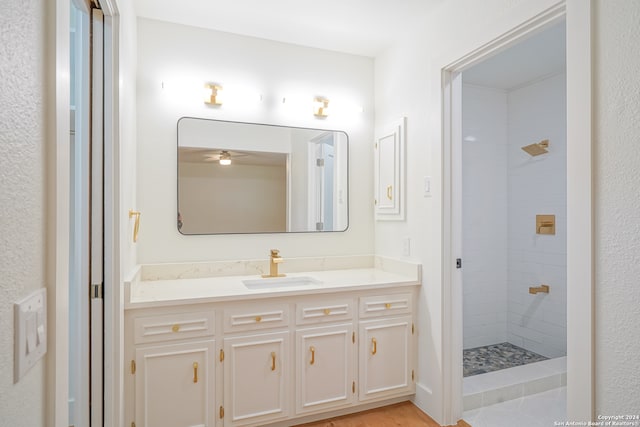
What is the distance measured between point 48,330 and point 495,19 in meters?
2.16

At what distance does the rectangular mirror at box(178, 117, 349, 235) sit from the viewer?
254 centimetres

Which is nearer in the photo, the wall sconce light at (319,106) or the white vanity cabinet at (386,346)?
the white vanity cabinet at (386,346)

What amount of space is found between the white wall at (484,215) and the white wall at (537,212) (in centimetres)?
9

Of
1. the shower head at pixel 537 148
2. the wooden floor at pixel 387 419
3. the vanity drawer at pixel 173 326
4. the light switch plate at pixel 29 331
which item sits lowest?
the wooden floor at pixel 387 419

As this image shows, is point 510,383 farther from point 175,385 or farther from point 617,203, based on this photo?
point 175,385

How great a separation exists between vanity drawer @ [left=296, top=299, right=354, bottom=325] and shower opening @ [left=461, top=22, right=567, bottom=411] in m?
1.44

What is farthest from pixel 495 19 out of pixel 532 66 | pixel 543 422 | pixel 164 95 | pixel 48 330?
pixel 543 422

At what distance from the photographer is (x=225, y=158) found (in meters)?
2.61

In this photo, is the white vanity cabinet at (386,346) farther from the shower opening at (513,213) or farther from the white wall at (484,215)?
the white wall at (484,215)

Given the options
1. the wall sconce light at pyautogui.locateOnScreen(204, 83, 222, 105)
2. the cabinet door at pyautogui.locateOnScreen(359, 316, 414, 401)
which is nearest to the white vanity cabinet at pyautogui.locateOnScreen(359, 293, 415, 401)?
the cabinet door at pyautogui.locateOnScreen(359, 316, 414, 401)

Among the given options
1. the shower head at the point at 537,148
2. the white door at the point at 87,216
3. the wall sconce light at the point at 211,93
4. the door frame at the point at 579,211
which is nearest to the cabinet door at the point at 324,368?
the white door at the point at 87,216

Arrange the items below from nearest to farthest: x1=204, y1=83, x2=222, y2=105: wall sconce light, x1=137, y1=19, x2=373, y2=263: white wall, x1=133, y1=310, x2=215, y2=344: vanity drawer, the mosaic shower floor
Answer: x1=133, y1=310, x2=215, y2=344: vanity drawer < x1=137, y1=19, x2=373, y2=263: white wall < x1=204, y1=83, x2=222, y2=105: wall sconce light < the mosaic shower floor

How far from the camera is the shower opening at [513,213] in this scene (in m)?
3.27

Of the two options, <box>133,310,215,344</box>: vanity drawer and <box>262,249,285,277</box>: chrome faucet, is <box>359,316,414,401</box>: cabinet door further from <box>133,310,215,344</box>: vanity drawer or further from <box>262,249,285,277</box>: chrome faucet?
<box>133,310,215,344</box>: vanity drawer
